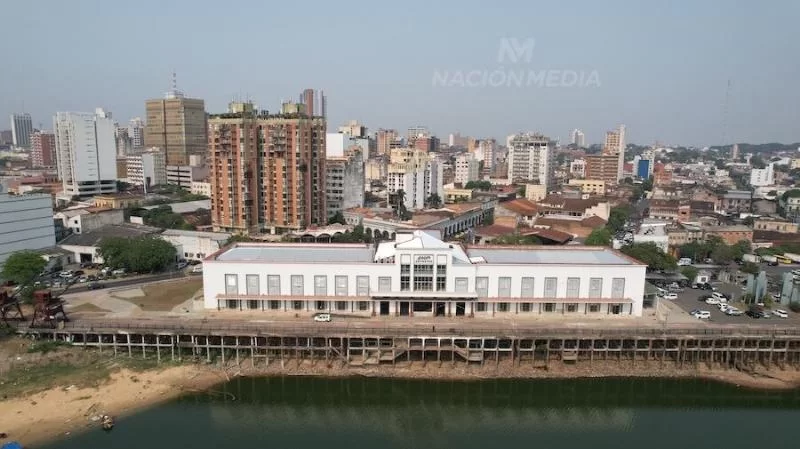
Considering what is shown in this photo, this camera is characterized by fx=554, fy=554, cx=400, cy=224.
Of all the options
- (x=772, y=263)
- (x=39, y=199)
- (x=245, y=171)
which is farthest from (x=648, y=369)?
(x=39, y=199)

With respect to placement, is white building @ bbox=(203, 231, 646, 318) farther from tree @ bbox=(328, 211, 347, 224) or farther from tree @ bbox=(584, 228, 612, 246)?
tree @ bbox=(328, 211, 347, 224)

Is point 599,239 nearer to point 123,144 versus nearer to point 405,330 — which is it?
point 405,330

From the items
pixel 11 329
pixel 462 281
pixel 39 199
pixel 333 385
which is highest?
pixel 39 199

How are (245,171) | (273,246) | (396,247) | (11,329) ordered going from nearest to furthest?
(11,329)
(396,247)
(273,246)
(245,171)

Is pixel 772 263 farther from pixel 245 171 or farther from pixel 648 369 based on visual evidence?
pixel 245 171

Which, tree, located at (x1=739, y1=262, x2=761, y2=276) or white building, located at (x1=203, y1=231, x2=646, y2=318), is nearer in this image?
white building, located at (x1=203, y1=231, x2=646, y2=318)

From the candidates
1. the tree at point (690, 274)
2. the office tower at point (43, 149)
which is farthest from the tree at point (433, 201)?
the office tower at point (43, 149)

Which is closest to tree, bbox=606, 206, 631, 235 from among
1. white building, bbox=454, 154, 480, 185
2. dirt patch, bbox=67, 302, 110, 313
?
white building, bbox=454, 154, 480, 185
